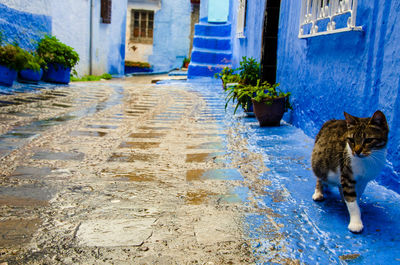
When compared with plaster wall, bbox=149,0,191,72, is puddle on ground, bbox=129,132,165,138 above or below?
below

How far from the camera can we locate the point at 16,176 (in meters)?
2.94

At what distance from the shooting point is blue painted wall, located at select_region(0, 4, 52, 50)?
8.66 metres

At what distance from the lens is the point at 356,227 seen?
2.10m

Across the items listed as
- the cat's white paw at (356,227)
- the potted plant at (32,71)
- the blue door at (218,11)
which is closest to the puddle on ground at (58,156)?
the cat's white paw at (356,227)

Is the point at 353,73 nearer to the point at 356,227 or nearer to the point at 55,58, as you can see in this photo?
the point at 356,227

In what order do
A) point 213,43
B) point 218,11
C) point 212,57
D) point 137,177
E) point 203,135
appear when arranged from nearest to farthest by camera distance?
point 137,177, point 203,135, point 212,57, point 213,43, point 218,11

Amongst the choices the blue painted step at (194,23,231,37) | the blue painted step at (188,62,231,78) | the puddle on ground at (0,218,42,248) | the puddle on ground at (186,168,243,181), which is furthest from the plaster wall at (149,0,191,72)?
the puddle on ground at (0,218,42,248)

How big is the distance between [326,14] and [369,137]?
2323 millimetres

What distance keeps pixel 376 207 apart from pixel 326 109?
1793 millimetres

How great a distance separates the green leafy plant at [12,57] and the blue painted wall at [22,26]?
749 millimetres

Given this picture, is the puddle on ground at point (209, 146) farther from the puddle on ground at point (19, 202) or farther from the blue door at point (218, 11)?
the blue door at point (218, 11)

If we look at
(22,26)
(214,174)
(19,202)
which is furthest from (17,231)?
(22,26)

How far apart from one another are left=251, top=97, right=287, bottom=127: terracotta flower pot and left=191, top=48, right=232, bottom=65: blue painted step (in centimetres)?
819

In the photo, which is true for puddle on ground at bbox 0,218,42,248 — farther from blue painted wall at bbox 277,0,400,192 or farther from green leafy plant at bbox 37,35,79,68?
green leafy plant at bbox 37,35,79,68
